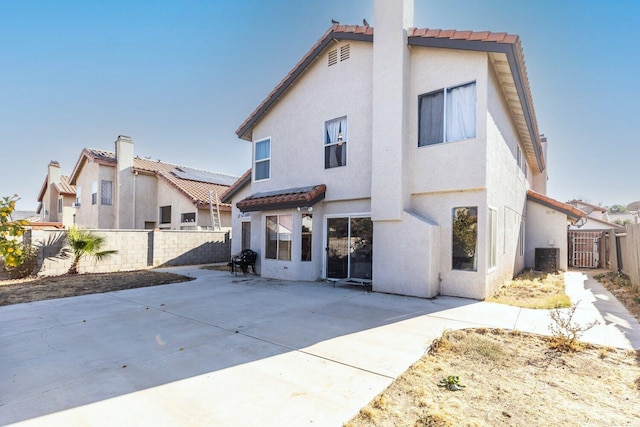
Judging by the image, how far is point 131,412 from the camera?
3.41 metres

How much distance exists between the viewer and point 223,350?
5.21 meters

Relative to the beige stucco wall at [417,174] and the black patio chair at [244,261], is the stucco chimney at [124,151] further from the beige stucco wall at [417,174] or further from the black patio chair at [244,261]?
the beige stucco wall at [417,174]

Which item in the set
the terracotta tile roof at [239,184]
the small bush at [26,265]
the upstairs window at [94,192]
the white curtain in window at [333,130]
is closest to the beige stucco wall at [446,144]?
the white curtain in window at [333,130]

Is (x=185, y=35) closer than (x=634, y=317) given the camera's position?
No

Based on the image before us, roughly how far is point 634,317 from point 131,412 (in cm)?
1011

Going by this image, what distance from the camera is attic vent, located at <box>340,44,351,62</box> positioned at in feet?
37.9

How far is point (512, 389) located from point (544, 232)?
581 inches

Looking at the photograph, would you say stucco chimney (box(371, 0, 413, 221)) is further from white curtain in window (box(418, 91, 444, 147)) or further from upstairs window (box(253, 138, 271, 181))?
upstairs window (box(253, 138, 271, 181))

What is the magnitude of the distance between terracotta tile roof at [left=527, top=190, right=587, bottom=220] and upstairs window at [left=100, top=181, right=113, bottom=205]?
27.5m

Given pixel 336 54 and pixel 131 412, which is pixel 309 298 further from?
pixel 336 54

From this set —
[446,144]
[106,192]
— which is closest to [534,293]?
[446,144]

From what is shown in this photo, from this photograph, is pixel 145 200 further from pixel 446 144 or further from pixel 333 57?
pixel 446 144

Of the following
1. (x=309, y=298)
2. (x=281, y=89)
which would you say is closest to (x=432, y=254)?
(x=309, y=298)

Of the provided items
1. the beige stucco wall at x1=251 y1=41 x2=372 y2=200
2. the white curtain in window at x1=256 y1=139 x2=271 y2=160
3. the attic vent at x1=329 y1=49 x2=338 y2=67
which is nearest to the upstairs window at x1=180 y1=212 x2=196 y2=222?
the beige stucco wall at x1=251 y1=41 x2=372 y2=200
